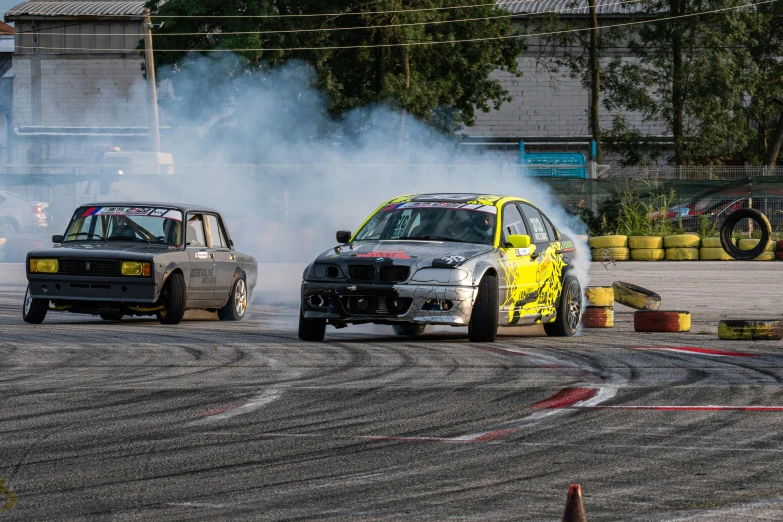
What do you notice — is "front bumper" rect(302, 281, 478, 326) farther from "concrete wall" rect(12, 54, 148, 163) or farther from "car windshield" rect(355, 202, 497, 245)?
"concrete wall" rect(12, 54, 148, 163)

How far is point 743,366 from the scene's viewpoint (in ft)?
32.7

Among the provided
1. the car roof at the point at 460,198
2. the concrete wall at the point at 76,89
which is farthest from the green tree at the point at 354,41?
the car roof at the point at 460,198

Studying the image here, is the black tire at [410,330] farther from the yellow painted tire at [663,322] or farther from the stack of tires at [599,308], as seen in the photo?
the yellow painted tire at [663,322]

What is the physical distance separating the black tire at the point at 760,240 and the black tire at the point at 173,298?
7.44 meters

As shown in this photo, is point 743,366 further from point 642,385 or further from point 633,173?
point 633,173

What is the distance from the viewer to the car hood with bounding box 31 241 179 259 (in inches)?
533

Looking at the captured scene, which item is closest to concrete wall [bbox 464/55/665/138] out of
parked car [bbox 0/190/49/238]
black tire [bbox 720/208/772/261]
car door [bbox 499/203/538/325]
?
parked car [bbox 0/190/49/238]

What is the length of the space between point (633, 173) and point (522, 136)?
20077mm

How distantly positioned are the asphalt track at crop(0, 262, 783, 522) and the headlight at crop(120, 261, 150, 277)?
113 cm

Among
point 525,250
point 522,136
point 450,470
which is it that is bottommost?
point 450,470

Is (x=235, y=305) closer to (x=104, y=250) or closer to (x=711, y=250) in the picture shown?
(x=104, y=250)

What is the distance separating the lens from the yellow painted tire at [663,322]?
14.0 m

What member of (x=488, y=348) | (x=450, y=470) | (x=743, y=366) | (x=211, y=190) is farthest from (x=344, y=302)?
(x=211, y=190)

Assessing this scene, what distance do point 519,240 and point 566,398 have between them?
169 inches
